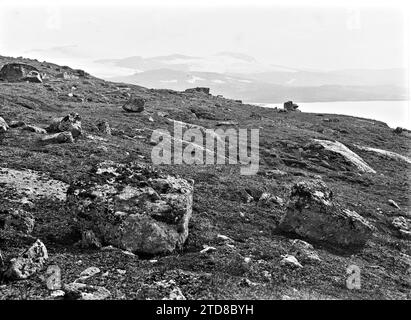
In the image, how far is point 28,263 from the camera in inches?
515

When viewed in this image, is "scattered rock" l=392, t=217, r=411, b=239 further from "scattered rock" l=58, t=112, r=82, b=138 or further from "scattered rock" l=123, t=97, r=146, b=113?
"scattered rock" l=123, t=97, r=146, b=113

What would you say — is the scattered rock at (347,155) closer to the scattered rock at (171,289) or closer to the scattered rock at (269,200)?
the scattered rock at (269,200)

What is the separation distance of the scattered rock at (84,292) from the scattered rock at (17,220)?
4829mm

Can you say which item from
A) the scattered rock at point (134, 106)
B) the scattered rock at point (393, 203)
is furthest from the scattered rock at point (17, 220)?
the scattered rock at point (134, 106)

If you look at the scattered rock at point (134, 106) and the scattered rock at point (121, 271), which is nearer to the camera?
the scattered rock at point (121, 271)

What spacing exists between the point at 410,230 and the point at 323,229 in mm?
9608

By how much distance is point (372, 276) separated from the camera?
663 inches

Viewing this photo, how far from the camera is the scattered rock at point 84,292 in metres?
11.8

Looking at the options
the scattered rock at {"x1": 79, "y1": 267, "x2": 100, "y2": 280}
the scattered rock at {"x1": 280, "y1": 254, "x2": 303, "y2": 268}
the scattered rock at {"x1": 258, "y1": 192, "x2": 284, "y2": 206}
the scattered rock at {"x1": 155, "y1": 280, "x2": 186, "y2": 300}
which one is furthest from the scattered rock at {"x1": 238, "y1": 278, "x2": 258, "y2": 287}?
the scattered rock at {"x1": 258, "y1": 192, "x2": 284, "y2": 206}

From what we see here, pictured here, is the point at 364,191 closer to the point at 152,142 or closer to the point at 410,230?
the point at 410,230

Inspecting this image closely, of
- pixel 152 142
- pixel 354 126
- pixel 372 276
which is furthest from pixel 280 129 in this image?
pixel 372 276

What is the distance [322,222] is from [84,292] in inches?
499

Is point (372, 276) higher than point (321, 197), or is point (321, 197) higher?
point (321, 197)

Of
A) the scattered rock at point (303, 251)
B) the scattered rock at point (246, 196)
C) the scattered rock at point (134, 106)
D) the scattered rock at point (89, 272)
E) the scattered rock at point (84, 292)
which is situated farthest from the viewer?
the scattered rock at point (134, 106)
